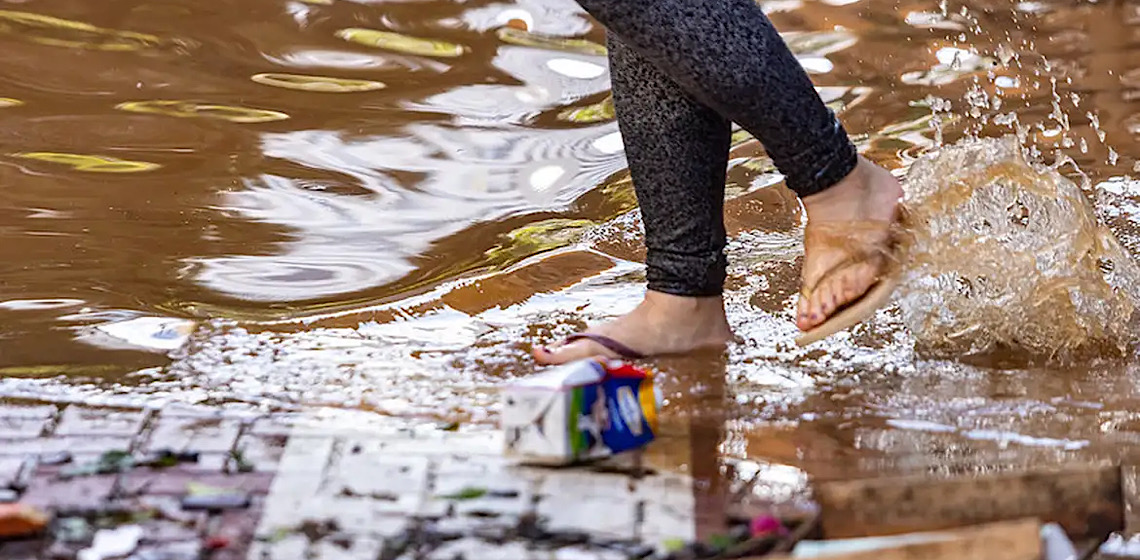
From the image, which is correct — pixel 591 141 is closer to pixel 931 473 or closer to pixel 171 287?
pixel 171 287

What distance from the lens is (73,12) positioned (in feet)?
12.7

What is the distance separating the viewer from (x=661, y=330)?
2102mm

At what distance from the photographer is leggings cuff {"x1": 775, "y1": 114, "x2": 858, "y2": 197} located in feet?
6.28

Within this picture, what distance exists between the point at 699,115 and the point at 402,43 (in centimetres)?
198

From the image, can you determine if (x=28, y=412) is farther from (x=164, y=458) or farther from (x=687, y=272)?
(x=687, y=272)

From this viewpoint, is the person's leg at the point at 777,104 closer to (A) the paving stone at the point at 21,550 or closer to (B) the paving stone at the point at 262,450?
(B) the paving stone at the point at 262,450

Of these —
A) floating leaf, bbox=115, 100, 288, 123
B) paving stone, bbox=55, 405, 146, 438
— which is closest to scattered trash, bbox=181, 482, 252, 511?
→ paving stone, bbox=55, 405, 146, 438

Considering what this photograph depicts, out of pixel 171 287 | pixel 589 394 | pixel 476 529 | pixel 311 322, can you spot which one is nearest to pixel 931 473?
pixel 589 394

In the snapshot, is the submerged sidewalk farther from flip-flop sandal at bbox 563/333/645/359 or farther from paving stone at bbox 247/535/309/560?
flip-flop sandal at bbox 563/333/645/359

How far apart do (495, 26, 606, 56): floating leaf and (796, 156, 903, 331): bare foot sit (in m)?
1.98

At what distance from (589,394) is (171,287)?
108 centimetres

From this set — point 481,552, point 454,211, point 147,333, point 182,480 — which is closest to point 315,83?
point 454,211

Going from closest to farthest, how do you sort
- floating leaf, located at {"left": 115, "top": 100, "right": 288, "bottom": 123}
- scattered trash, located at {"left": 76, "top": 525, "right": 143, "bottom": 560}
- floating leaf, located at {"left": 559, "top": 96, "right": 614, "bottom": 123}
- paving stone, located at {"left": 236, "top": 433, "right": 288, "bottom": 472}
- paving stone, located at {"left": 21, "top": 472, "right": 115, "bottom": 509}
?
scattered trash, located at {"left": 76, "top": 525, "right": 143, "bottom": 560}, paving stone, located at {"left": 21, "top": 472, "right": 115, "bottom": 509}, paving stone, located at {"left": 236, "top": 433, "right": 288, "bottom": 472}, floating leaf, located at {"left": 115, "top": 100, "right": 288, "bottom": 123}, floating leaf, located at {"left": 559, "top": 96, "right": 614, "bottom": 123}

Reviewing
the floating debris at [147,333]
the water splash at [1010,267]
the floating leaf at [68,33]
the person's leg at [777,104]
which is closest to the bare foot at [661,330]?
the person's leg at [777,104]
